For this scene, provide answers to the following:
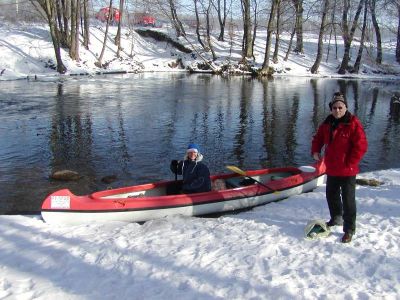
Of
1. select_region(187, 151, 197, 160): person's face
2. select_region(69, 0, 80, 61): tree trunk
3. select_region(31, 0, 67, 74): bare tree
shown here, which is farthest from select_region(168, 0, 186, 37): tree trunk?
select_region(187, 151, 197, 160): person's face

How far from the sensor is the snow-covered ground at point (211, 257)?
4383 millimetres

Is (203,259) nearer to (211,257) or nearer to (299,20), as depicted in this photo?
(211,257)

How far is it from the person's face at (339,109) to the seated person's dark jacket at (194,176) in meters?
2.72

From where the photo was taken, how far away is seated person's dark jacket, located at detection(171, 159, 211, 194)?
23.9ft

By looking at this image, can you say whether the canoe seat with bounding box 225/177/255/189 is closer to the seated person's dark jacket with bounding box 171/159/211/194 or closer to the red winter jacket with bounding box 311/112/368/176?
the seated person's dark jacket with bounding box 171/159/211/194

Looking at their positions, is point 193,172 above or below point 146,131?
above

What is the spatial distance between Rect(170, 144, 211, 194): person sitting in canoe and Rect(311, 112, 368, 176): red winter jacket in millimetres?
2422

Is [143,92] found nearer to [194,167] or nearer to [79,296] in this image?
[194,167]

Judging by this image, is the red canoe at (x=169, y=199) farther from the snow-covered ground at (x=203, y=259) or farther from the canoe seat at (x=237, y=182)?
the snow-covered ground at (x=203, y=259)

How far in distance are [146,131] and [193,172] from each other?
278 inches

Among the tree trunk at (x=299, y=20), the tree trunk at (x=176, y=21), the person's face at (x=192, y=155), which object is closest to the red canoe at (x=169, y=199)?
the person's face at (x=192, y=155)

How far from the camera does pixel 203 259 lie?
5.04 meters

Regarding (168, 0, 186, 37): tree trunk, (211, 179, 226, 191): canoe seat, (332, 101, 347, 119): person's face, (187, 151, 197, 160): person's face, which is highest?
(168, 0, 186, 37): tree trunk

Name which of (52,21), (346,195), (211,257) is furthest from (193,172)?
(52,21)
